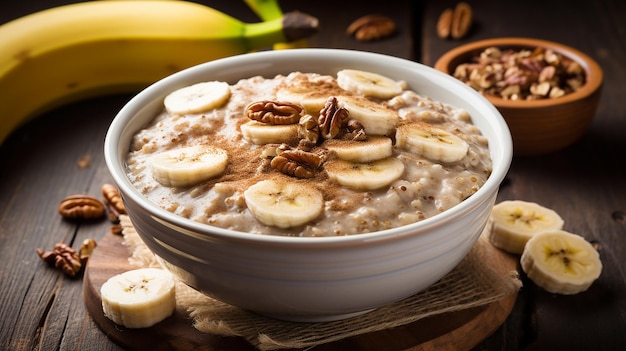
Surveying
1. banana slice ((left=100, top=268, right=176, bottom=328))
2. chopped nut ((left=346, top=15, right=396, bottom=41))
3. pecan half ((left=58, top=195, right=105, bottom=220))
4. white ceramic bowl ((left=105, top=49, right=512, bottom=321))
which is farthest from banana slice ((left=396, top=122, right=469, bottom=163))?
chopped nut ((left=346, top=15, right=396, bottom=41))

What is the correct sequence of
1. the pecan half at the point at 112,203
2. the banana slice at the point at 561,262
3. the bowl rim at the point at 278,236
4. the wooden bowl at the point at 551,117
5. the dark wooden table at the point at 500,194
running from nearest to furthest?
1. the bowl rim at the point at 278,236
2. the dark wooden table at the point at 500,194
3. the banana slice at the point at 561,262
4. the pecan half at the point at 112,203
5. the wooden bowl at the point at 551,117

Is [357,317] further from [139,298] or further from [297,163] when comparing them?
[139,298]

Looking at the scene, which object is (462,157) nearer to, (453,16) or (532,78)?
(532,78)

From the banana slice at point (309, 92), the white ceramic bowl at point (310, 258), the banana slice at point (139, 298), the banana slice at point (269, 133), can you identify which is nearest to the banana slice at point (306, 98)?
the banana slice at point (309, 92)

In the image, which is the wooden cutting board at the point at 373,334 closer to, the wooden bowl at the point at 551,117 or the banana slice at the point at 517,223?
the banana slice at the point at 517,223

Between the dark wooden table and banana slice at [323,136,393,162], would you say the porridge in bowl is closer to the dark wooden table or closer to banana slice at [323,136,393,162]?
banana slice at [323,136,393,162]

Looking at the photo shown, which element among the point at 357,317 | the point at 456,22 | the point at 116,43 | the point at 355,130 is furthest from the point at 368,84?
the point at 456,22

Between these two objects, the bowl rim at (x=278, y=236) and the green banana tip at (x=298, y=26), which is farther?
the green banana tip at (x=298, y=26)
